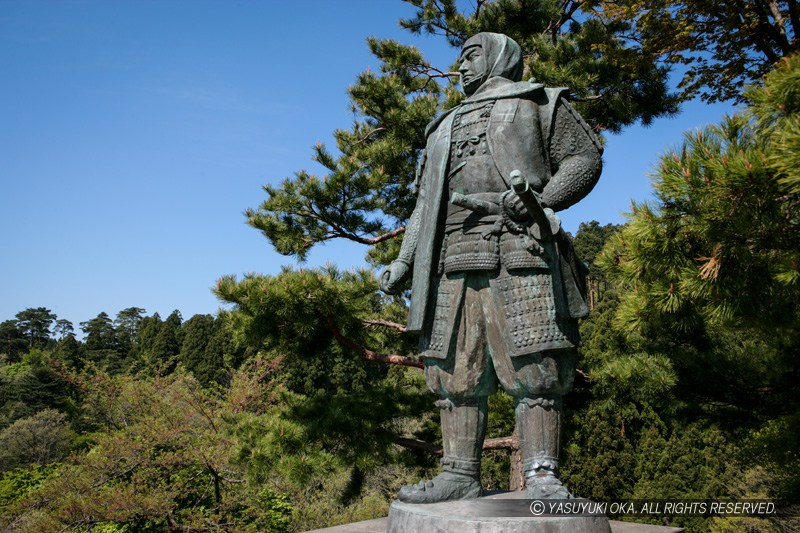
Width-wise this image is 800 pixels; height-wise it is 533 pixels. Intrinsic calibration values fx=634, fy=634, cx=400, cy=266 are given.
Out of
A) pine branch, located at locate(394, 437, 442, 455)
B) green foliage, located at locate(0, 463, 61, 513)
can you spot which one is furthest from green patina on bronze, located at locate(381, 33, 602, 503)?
green foliage, located at locate(0, 463, 61, 513)

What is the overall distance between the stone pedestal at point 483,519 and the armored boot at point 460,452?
8 cm

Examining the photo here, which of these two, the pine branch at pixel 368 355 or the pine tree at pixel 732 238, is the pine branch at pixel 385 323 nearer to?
the pine branch at pixel 368 355

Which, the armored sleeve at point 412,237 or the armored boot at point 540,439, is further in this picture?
the armored sleeve at point 412,237

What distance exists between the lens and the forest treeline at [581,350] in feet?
13.1

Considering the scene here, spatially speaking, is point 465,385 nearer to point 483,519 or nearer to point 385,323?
point 483,519

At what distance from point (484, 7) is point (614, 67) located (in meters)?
1.92

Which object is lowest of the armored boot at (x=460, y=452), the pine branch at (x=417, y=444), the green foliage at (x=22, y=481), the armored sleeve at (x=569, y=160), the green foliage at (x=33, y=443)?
A: the green foliage at (x=22, y=481)

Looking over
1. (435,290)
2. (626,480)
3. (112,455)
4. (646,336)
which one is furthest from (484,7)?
(626,480)

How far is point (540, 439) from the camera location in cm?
269

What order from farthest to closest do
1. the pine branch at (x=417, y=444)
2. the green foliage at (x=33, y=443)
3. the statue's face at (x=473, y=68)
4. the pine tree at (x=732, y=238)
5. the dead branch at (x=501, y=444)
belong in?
the green foliage at (x=33, y=443), the pine branch at (x=417, y=444), the dead branch at (x=501, y=444), the pine tree at (x=732, y=238), the statue's face at (x=473, y=68)

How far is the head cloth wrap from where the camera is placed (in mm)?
3199

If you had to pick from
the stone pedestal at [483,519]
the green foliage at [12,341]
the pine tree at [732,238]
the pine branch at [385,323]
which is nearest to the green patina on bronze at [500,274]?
the stone pedestal at [483,519]

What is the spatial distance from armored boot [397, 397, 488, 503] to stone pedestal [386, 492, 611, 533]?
0.08 m

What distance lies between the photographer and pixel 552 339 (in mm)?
2697
